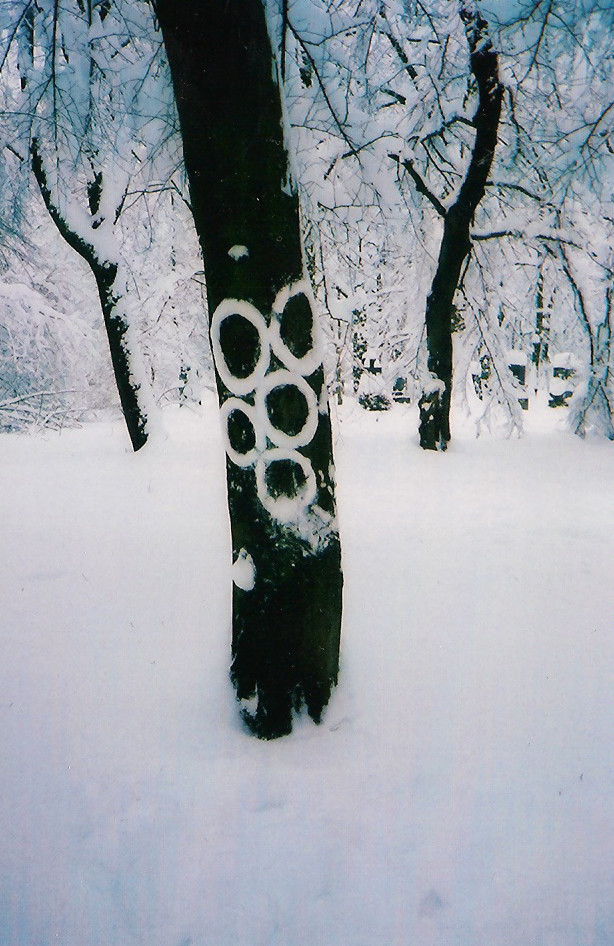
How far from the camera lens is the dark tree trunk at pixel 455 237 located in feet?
22.4

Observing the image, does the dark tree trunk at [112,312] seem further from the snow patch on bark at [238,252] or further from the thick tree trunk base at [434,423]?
the snow patch on bark at [238,252]

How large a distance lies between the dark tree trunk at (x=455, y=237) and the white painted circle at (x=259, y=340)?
20.6 feet

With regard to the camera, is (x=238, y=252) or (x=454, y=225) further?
(x=454, y=225)

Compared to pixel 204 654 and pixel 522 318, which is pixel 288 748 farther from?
pixel 522 318

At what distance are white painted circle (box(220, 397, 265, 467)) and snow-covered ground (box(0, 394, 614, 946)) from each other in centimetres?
125

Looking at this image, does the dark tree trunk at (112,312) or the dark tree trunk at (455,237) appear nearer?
the dark tree trunk at (455,237)

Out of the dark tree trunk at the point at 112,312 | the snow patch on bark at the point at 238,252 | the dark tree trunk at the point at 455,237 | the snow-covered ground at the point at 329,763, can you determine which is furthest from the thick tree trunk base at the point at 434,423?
the snow patch on bark at the point at 238,252

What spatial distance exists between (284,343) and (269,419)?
33cm

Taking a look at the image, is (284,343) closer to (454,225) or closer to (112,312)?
(454,225)

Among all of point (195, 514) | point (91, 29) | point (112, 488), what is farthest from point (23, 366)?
point (91, 29)

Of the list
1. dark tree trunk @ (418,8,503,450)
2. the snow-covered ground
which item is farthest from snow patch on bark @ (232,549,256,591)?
dark tree trunk @ (418,8,503,450)

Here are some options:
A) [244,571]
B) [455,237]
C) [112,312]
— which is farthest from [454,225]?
[244,571]

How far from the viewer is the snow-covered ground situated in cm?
172

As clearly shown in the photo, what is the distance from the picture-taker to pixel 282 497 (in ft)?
7.47
